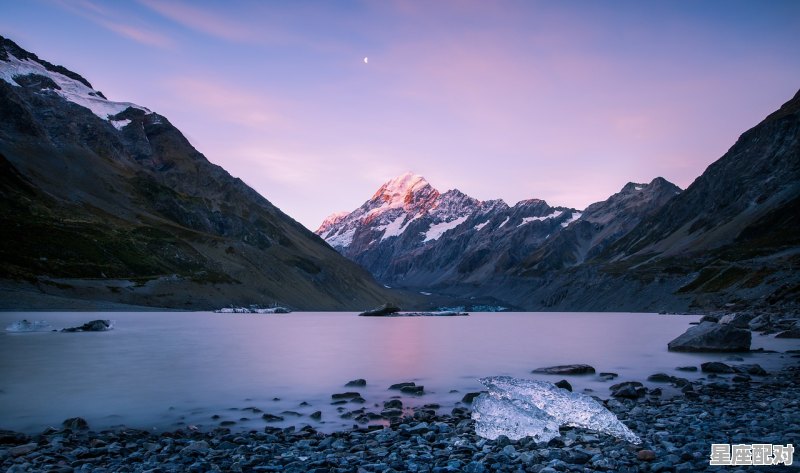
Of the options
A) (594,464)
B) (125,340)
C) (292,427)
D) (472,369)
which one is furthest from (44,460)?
(125,340)

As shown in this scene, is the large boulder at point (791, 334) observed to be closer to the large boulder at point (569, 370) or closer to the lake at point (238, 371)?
the lake at point (238, 371)

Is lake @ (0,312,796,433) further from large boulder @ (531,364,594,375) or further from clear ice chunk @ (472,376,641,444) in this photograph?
clear ice chunk @ (472,376,641,444)

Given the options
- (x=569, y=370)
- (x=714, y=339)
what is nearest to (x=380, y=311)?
(x=714, y=339)

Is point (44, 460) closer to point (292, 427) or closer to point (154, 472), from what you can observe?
point (154, 472)

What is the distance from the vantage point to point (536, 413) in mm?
17844

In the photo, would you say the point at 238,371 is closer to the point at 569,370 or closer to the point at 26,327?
the point at 569,370

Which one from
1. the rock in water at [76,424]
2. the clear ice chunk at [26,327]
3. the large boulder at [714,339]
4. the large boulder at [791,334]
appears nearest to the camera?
the rock in water at [76,424]

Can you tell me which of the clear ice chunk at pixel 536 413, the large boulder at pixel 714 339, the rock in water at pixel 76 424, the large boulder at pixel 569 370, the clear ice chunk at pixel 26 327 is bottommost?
the clear ice chunk at pixel 26 327

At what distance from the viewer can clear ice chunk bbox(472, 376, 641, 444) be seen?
16.6 metres

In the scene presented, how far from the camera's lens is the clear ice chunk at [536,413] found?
16.6 meters

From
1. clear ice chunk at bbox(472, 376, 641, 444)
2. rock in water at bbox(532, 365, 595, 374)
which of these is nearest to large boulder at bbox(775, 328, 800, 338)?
rock in water at bbox(532, 365, 595, 374)

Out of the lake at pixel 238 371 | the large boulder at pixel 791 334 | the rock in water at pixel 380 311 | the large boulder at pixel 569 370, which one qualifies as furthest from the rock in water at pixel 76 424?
the rock in water at pixel 380 311

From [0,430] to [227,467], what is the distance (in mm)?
9408

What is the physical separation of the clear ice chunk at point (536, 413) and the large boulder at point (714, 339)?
33.6 m
